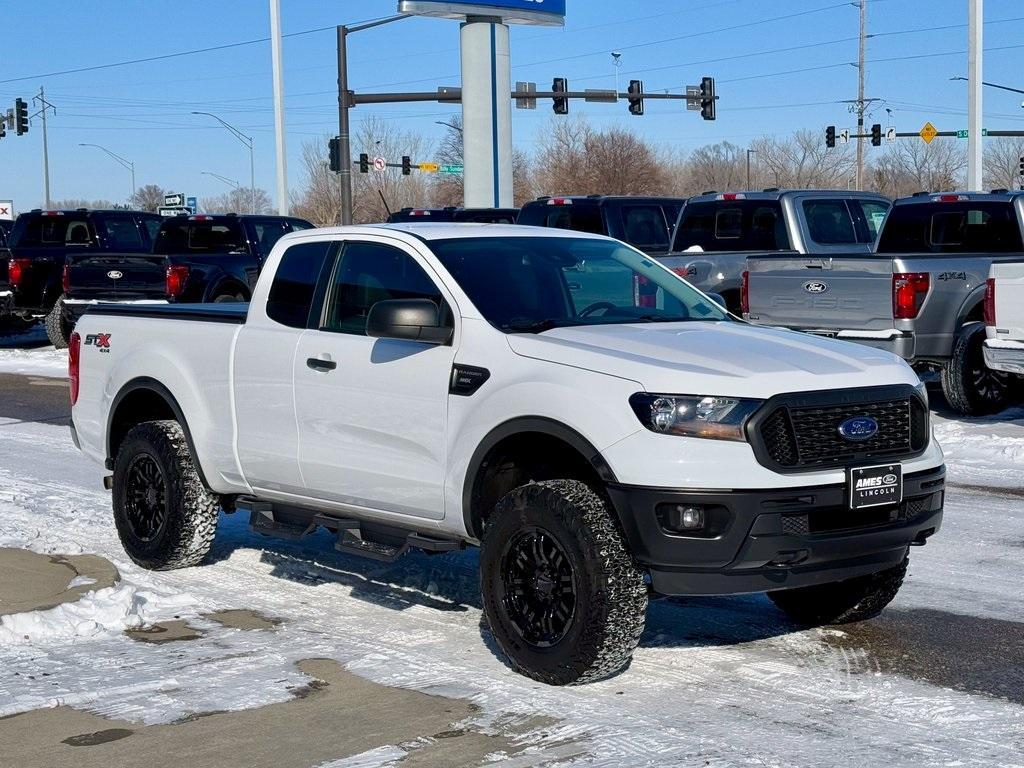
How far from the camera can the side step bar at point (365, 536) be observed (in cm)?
633

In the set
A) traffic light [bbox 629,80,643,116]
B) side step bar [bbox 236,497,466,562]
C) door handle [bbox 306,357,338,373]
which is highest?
traffic light [bbox 629,80,643,116]

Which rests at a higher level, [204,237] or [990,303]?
[204,237]

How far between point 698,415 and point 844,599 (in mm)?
1614

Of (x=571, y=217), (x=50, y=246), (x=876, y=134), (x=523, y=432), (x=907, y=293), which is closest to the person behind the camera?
(x=523, y=432)

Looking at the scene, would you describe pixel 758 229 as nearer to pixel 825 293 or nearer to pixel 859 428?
pixel 825 293

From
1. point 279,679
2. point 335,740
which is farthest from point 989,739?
point 279,679

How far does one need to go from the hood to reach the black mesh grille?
0.30ft

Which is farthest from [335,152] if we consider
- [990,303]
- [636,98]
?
[990,303]

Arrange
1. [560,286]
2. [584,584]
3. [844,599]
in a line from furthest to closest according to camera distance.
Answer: [560,286], [844,599], [584,584]

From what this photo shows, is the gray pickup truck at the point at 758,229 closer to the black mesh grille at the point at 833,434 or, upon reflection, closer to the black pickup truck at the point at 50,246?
the black pickup truck at the point at 50,246

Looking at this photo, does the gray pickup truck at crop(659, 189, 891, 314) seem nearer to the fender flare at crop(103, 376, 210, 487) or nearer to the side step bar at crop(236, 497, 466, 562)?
the fender flare at crop(103, 376, 210, 487)

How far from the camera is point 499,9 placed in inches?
1267

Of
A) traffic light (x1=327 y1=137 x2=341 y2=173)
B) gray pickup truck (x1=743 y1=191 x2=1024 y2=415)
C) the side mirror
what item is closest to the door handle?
the side mirror

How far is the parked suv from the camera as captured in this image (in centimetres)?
1988
